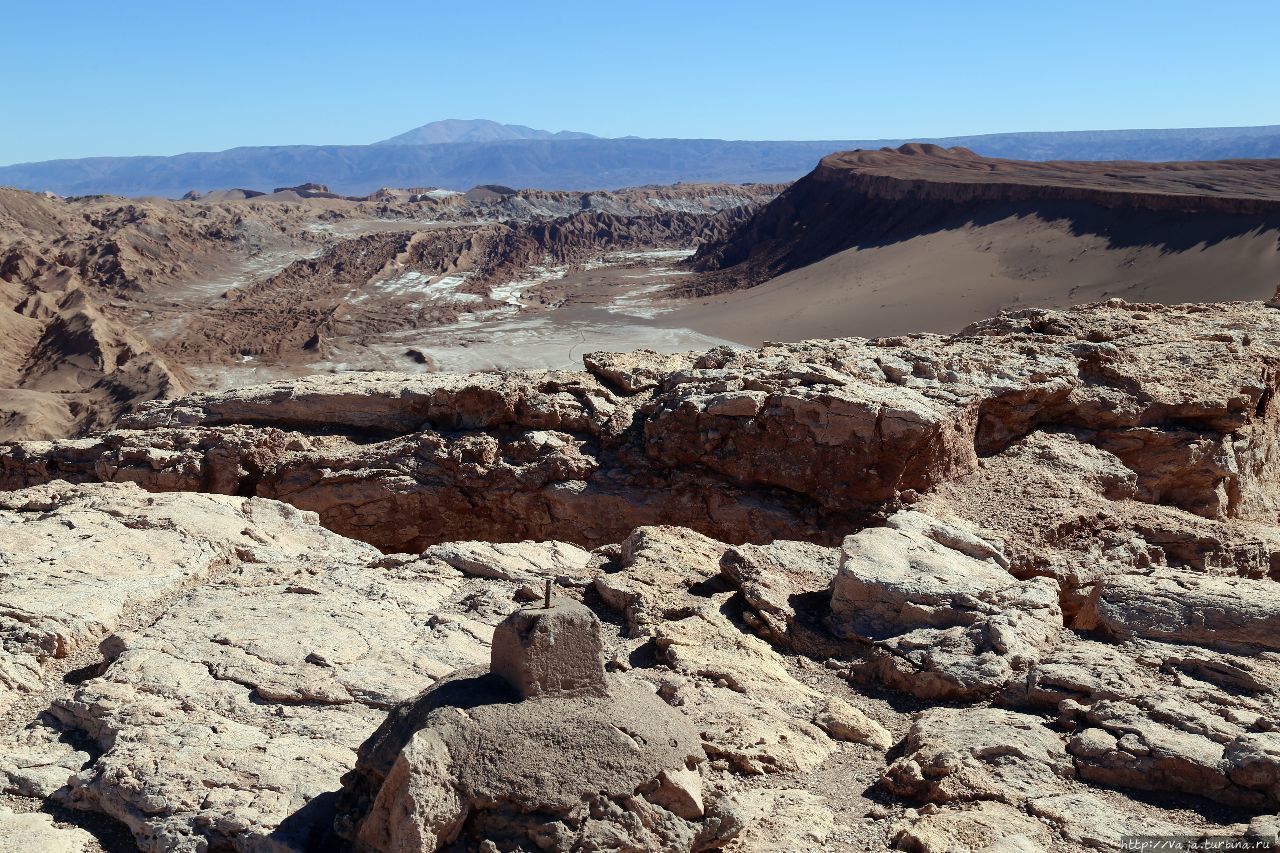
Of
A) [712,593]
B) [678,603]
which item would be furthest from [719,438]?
[678,603]

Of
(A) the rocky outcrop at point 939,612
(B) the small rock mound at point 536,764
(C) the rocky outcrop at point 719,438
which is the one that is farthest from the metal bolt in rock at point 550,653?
(C) the rocky outcrop at point 719,438

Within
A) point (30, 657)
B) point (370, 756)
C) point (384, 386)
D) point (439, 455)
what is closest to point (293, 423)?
point (384, 386)

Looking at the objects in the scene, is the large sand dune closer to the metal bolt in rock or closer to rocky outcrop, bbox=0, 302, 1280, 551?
rocky outcrop, bbox=0, 302, 1280, 551

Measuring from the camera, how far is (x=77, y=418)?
20.1 m

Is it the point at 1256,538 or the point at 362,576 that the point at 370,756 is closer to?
the point at 362,576

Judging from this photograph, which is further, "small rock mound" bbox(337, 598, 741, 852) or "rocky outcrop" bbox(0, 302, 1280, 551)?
"rocky outcrop" bbox(0, 302, 1280, 551)

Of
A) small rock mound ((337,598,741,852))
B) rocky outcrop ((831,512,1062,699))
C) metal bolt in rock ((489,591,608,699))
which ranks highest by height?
metal bolt in rock ((489,591,608,699))

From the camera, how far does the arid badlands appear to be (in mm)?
3531

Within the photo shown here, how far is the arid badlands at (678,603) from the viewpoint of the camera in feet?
11.6

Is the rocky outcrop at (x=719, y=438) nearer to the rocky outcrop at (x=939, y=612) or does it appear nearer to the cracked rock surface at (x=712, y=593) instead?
the cracked rock surface at (x=712, y=593)

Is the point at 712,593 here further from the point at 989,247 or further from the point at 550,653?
the point at 989,247

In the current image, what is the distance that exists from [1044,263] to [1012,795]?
2872cm

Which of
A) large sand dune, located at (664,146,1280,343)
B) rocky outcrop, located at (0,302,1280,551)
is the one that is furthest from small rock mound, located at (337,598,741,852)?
large sand dune, located at (664,146,1280,343)

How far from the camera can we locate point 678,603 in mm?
5703
